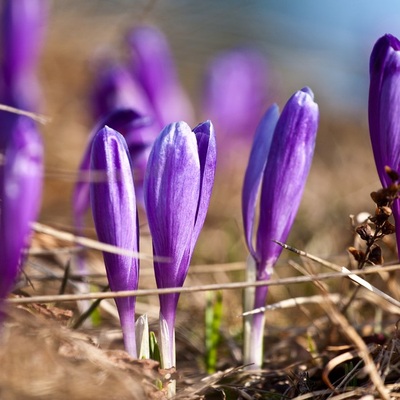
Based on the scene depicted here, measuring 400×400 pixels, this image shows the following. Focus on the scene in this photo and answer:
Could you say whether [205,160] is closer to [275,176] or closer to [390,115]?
[275,176]

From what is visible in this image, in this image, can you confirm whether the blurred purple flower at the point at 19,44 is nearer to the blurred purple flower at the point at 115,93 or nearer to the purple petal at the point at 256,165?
the blurred purple flower at the point at 115,93

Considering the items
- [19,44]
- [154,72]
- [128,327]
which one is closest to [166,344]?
[128,327]

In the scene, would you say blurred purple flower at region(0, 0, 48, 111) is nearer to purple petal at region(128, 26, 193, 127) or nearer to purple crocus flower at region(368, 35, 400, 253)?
purple petal at region(128, 26, 193, 127)

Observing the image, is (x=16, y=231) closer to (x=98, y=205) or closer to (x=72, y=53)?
(x=98, y=205)

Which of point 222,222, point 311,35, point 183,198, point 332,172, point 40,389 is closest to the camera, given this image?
point 40,389

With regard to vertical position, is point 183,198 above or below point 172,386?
above

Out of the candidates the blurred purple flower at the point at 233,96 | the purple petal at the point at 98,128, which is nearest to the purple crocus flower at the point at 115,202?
the purple petal at the point at 98,128

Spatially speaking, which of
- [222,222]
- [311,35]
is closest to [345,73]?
[311,35]

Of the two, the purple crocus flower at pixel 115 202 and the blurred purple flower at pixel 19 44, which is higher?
the blurred purple flower at pixel 19 44
